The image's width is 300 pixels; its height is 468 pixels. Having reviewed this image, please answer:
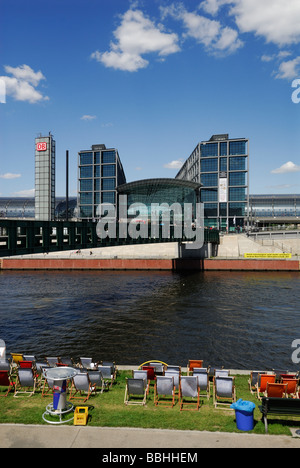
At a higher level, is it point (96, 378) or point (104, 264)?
point (96, 378)

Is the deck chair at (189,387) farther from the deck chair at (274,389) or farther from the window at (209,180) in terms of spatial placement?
the window at (209,180)

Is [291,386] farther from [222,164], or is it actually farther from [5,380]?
[222,164]

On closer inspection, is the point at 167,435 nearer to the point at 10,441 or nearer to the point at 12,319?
the point at 10,441

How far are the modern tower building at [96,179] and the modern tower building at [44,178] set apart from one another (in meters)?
57.3

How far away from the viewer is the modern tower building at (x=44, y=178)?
78.1 m

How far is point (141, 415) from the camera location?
31.7ft

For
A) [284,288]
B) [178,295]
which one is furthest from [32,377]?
[284,288]

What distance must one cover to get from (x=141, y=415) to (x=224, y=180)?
12623 centimetres

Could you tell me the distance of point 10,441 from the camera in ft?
26.3

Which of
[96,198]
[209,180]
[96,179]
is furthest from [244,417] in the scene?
[96,179]

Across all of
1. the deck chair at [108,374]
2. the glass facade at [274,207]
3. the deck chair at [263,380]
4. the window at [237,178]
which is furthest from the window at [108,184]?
the deck chair at [263,380]

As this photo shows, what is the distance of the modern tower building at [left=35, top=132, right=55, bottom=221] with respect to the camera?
7806 centimetres

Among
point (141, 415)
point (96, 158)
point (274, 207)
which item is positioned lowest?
point (141, 415)

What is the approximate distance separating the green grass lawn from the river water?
10442mm
